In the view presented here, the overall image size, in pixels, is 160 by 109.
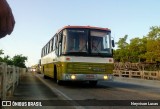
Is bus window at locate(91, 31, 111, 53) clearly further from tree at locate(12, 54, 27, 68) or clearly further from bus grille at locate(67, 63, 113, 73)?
tree at locate(12, 54, 27, 68)

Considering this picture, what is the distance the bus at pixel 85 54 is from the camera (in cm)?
1691

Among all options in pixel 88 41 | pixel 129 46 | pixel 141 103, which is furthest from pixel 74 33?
pixel 129 46

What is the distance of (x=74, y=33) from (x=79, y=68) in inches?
73.3

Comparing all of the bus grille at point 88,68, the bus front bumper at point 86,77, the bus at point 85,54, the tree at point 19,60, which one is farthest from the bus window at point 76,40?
the tree at point 19,60

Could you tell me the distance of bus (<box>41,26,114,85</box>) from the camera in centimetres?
1691

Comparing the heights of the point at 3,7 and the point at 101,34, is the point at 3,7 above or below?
below

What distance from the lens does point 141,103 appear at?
995cm

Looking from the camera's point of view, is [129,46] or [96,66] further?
[129,46]

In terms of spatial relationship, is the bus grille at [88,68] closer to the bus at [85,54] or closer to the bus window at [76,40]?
the bus at [85,54]

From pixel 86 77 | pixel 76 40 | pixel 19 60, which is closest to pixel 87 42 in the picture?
pixel 76 40

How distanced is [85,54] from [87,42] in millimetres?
667

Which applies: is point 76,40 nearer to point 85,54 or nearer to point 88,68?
point 85,54

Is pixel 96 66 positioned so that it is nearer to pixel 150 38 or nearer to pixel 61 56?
pixel 61 56

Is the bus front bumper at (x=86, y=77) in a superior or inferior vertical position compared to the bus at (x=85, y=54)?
inferior
